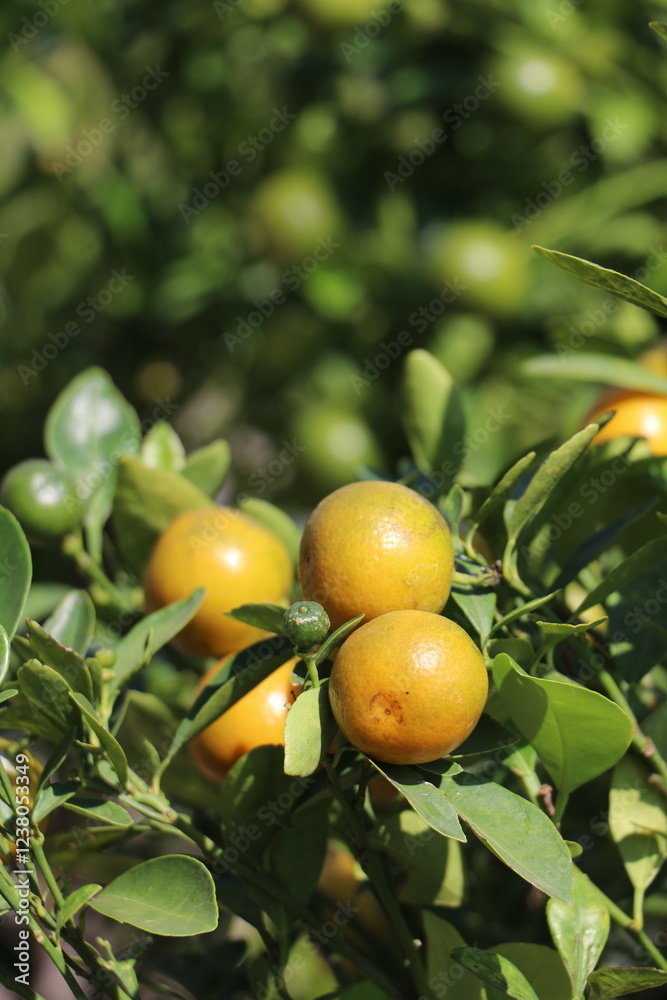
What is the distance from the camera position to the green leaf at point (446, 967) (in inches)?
19.6

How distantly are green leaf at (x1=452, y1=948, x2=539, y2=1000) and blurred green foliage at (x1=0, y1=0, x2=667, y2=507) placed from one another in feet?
3.18

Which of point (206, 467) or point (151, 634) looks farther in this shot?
point (206, 467)

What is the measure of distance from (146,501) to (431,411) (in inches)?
8.3

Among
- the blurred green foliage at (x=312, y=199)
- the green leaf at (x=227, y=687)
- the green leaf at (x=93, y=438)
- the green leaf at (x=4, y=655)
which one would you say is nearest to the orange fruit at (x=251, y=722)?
the green leaf at (x=227, y=687)

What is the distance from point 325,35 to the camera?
1.62m

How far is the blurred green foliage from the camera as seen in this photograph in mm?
1480

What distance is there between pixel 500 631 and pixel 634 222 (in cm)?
108

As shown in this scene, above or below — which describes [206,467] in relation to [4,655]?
below

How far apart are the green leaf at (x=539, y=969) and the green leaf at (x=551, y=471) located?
8.6 inches

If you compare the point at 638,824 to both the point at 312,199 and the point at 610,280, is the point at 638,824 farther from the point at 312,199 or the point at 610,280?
Result: the point at 312,199

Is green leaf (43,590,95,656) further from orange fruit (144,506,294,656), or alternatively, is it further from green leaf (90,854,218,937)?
green leaf (90,854,218,937)

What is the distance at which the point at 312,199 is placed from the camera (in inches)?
61.0

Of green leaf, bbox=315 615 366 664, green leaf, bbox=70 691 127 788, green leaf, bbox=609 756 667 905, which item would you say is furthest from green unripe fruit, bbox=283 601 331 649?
green leaf, bbox=609 756 667 905

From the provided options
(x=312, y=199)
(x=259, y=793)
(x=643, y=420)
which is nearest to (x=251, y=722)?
(x=259, y=793)
